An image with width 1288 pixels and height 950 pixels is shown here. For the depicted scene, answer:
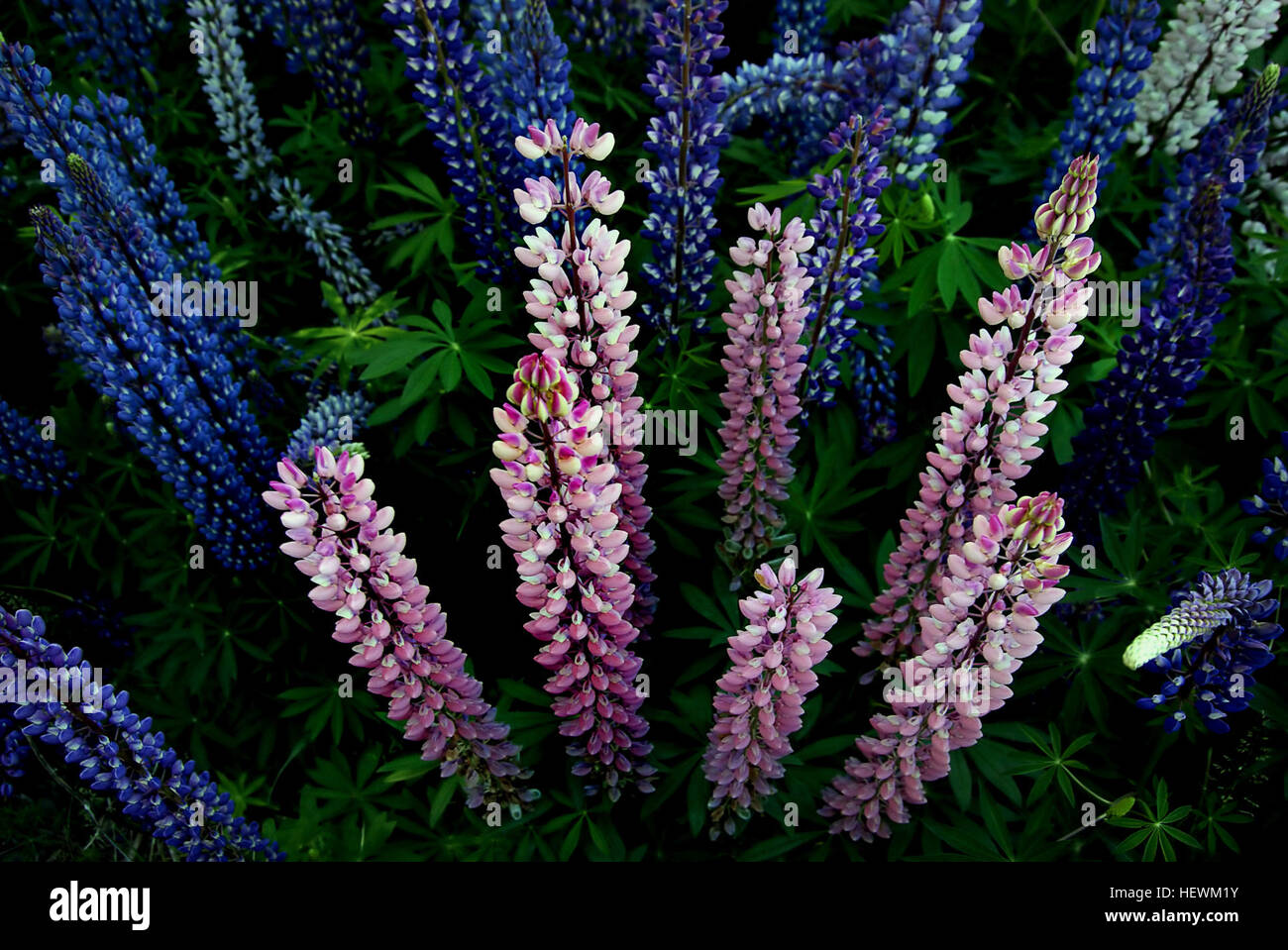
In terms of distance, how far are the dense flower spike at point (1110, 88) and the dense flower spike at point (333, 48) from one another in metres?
2.65

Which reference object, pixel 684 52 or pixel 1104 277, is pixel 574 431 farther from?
pixel 1104 277

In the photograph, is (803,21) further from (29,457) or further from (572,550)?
(29,457)

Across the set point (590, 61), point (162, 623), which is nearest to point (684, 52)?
point (590, 61)

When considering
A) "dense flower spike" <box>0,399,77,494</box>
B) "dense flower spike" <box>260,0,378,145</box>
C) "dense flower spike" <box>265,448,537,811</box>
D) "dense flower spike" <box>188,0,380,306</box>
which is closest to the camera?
"dense flower spike" <box>265,448,537,811</box>

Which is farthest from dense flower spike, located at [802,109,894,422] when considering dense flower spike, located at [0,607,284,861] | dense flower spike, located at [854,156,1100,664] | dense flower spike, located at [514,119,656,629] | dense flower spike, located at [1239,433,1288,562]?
dense flower spike, located at [0,607,284,861]

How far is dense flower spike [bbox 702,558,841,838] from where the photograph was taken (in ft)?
7.09

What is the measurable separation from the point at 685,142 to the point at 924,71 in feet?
2.85

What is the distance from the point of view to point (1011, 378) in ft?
7.54

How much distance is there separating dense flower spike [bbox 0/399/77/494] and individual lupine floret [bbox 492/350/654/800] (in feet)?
7.27

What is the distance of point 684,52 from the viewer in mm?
3008

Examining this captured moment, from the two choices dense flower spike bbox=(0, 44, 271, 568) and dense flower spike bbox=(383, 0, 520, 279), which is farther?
dense flower spike bbox=(383, 0, 520, 279)

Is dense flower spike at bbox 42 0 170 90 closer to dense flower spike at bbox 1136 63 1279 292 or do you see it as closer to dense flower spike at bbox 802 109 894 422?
dense flower spike at bbox 802 109 894 422
